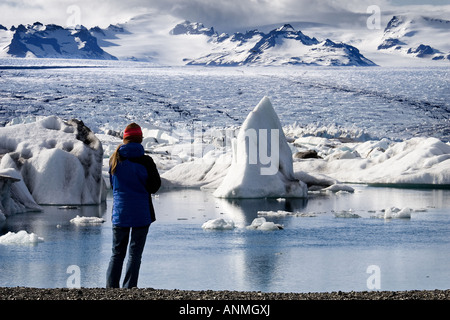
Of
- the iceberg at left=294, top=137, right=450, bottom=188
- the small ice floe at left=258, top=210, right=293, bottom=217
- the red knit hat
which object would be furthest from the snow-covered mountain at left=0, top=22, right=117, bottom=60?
the red knit hat

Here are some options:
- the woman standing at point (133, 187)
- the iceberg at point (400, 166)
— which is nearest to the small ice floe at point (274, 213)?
the woman standing at point (133, 187)

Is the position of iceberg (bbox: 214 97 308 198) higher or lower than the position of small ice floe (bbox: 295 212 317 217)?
higher

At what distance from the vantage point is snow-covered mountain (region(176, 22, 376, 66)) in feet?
476

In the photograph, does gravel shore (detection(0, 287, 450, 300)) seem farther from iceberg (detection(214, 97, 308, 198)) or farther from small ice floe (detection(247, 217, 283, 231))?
iceberg (detection(214, 97, 308, 198))

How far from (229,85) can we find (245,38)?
120954 mm

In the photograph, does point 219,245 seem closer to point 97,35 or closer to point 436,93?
point 436,93

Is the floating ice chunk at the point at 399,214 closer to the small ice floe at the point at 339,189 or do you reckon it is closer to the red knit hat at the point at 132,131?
the small ice floe at the point at 339,189

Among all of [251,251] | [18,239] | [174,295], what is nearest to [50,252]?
[18,239]

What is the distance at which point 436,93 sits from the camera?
2630 inches

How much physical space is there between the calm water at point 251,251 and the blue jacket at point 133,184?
165cm

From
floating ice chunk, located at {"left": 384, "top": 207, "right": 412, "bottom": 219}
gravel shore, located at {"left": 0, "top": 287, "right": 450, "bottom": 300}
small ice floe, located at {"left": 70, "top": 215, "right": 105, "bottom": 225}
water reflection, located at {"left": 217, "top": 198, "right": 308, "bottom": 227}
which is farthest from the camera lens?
water reflection, located at {"left": 217, "top": 198, "right": 308, "bottom": 227}

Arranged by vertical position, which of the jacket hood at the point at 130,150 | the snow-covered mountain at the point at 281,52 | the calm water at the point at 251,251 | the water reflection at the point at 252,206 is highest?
the snow-covered mountain at the point at 281,52

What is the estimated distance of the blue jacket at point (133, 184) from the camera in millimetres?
5684

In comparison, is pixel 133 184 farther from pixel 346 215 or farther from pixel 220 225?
pixel 346 215
